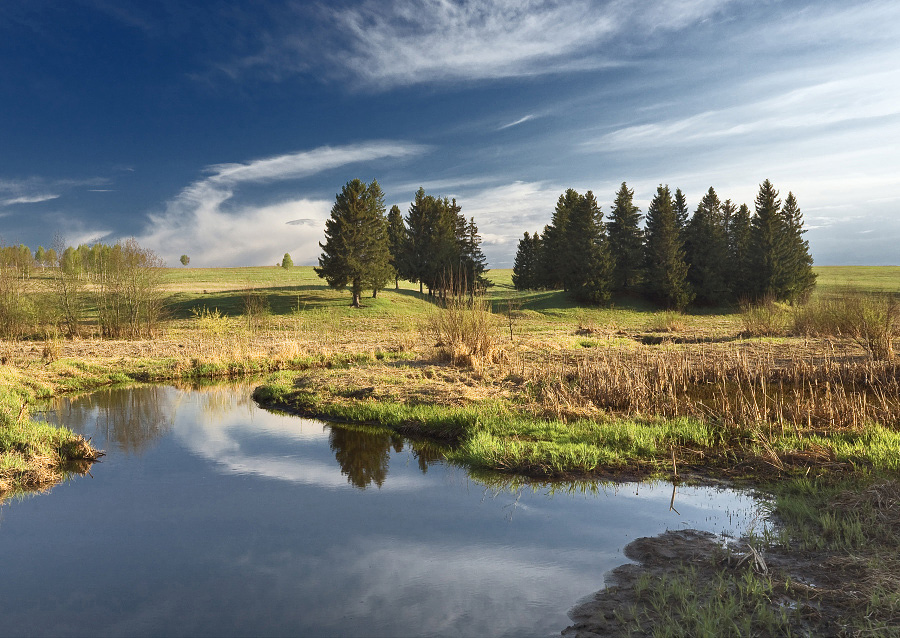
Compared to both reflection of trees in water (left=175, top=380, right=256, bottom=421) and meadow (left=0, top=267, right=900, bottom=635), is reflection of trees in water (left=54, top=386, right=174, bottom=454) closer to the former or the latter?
reflection of trees in water (left=175, top=380, right=256, bottom=421)

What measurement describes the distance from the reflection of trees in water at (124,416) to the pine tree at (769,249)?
151ft

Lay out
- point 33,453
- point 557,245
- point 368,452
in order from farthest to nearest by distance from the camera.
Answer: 1. point 557,245
2. point 368,452
3. point 33,453

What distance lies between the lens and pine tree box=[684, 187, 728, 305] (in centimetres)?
4672

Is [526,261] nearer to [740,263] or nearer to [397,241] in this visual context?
[397,241]

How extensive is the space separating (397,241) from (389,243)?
10660mm

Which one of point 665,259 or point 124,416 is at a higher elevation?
point 665,259

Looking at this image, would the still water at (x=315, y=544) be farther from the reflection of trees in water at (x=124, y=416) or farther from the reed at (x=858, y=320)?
the reed at (x=858, y=320)

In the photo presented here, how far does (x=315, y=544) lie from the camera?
5848 mm

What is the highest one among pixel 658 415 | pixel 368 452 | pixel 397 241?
pixel 397 241

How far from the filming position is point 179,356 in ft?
63.5

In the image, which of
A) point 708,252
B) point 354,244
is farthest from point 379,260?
point 708,252

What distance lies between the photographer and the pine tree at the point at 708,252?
4672 cm

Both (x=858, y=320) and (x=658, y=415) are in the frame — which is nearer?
(x=658, y=415)

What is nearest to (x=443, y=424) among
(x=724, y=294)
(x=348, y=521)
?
(x=348, y=521)
